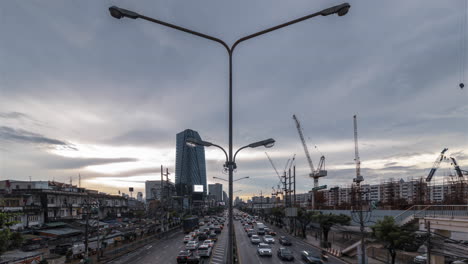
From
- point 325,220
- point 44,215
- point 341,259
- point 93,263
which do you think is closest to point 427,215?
point 341,259

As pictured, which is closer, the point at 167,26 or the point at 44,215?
the point at 167,26

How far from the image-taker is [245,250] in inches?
2291

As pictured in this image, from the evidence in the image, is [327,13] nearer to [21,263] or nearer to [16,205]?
[21,263]

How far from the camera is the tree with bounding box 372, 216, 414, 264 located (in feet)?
117

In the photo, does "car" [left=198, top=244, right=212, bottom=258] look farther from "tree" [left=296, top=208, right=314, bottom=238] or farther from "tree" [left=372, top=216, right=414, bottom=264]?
"tree" [left=296, top=208, right=314, bottom=238]

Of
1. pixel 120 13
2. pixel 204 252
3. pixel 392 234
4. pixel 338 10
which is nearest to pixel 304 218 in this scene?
pixel 204 252

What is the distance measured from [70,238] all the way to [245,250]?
35040mm

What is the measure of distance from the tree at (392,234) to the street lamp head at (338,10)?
3292cm

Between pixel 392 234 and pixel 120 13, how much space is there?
3719 centimetres

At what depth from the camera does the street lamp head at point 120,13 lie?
10484 millimetres

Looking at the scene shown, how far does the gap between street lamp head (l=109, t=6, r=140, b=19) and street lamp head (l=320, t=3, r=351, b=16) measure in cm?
665

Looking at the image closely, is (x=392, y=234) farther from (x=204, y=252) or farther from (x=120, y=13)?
(x=120, y=13)

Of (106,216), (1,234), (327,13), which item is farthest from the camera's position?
(106,216)

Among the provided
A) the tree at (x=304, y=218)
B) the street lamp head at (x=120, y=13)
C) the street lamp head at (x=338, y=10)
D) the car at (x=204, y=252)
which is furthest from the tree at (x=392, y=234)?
the tree at (x=304, y=218)
